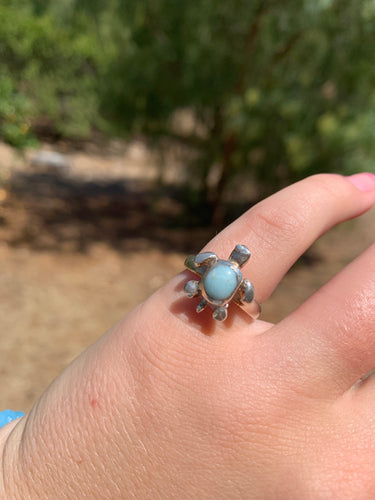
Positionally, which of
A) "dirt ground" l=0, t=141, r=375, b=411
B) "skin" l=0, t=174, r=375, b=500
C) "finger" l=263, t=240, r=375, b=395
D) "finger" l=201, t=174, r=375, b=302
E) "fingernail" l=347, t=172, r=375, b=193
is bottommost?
"dirt ground" l=0, t=141, r=375, b=411

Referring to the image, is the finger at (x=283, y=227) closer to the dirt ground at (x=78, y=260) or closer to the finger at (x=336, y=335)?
the finger at (x=336, y=335)

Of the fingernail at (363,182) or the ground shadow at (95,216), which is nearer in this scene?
the fingernail at (363,182)

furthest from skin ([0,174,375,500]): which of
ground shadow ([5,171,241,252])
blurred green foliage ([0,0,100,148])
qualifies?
blurred green foliage ([0,0,100,148])

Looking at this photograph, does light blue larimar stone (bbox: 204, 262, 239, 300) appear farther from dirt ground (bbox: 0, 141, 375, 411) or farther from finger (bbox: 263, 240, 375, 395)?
dirt ground (bbox: 0, 141, 375, 411)

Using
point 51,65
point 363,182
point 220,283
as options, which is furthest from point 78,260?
point 51,65

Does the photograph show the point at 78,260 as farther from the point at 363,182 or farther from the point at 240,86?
the point at 363,182

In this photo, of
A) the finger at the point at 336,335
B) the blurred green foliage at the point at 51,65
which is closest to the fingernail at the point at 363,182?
the finger at the point at 336,335

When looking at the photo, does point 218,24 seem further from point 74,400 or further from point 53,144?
point 53,144
